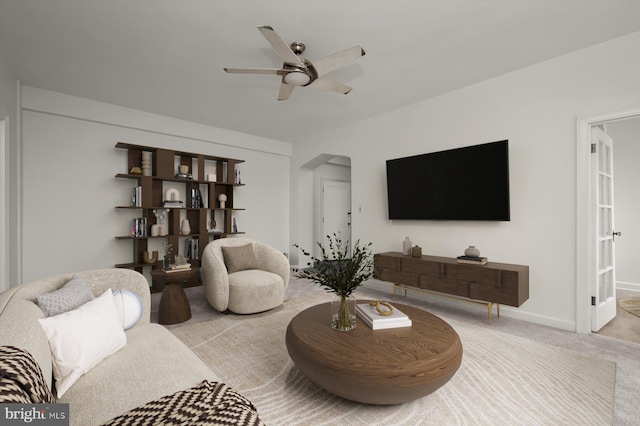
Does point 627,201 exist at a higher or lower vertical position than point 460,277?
higher

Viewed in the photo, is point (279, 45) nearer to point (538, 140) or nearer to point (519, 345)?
point (538, 140)

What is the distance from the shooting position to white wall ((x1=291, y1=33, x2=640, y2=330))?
106 inches

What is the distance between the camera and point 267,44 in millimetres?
2631

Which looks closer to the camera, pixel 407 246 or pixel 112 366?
pixel 112 366

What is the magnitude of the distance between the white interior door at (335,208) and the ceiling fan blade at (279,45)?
4454 millimetres

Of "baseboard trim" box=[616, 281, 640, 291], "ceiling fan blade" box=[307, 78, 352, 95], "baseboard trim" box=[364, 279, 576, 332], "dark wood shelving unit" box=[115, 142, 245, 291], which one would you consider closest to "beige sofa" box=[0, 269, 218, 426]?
"ceiling fan blade" box=[307, 78, 352, 95]

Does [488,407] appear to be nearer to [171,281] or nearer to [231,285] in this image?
[231,285]

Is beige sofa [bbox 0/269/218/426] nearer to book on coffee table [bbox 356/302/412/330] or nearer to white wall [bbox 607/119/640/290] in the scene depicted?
book on coffee table [bbox 356/302/412/330]

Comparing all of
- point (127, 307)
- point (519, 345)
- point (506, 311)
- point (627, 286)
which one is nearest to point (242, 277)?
point (127, 307)

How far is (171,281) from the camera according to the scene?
10.0 feet

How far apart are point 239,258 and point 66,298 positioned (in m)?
2.11

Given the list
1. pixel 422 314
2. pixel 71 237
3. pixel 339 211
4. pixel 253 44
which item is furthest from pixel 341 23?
pixel 339 211

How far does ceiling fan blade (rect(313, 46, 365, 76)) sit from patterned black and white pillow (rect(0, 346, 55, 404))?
2.28 m

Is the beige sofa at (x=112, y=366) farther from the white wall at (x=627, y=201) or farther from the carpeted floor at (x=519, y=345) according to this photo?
the white wall at (x=627, y=201)
